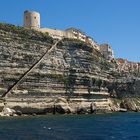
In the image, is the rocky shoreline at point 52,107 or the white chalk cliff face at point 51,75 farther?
the white chalk cliff face at point 51,75

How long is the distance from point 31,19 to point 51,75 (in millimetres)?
20580

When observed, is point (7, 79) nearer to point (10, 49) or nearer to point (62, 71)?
point (10, 49)

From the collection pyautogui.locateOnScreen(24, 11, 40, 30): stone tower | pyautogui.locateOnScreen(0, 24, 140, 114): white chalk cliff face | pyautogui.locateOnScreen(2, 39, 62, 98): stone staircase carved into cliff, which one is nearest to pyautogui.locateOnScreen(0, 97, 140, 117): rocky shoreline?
pyautogui.locateOnScreen(0, 24, 140, 114): white chalk cliff face

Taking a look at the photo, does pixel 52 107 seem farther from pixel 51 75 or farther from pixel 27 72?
pixel 27 72

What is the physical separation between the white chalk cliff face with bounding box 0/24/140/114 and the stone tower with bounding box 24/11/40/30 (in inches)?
419

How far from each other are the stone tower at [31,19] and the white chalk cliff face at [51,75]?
34.9ft

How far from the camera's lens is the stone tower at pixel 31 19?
8544 centimetres

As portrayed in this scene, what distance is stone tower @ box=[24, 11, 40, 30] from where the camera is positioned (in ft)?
280

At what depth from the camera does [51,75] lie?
2724 inches

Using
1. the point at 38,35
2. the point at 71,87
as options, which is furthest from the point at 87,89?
the point at 38,35

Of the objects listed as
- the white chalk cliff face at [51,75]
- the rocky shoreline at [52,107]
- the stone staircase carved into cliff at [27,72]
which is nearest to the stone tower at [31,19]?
the white chalk cliff face at [51,75]

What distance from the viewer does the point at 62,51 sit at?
248ft

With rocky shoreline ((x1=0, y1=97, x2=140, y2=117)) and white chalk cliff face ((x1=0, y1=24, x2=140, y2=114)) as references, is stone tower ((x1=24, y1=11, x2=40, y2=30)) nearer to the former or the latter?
white chalk cliff face ((x1=0, y1=24, x2=140, y2=114))

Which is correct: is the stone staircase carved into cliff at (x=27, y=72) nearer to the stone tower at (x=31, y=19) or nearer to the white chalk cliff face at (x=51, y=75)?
the white chalk cliff face at (x=51, y=75)
